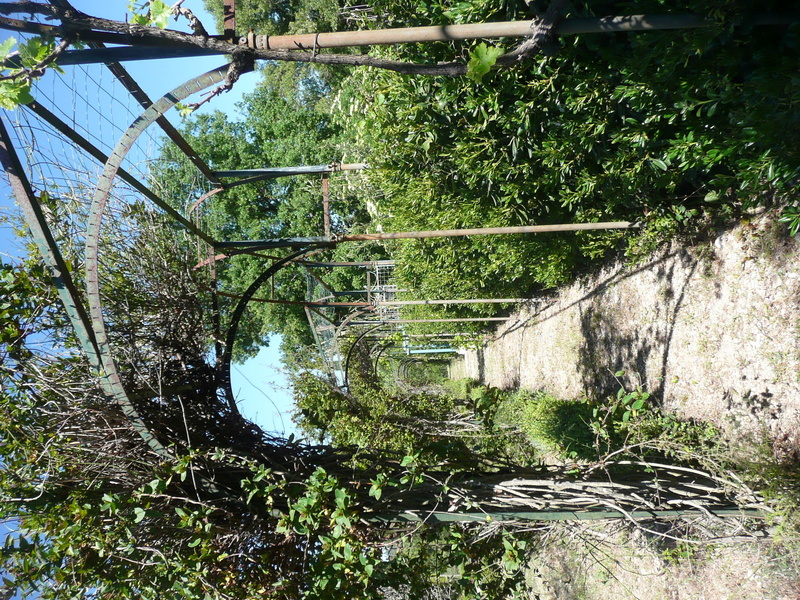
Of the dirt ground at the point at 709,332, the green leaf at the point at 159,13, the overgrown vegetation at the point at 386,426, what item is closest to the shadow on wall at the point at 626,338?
the dirt ground at the point at 709,332

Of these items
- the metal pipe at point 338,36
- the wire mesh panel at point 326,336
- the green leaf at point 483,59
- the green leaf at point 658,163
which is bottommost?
the wire mesh panel at point 326,336

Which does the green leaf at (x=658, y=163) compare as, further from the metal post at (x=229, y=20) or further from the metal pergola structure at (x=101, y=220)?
the metal post at (x=229, y=20)

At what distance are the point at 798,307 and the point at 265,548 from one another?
469 cm

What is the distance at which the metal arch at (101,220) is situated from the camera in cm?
252

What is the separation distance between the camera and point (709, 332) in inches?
220

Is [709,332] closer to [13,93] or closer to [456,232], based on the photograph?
[456,232]

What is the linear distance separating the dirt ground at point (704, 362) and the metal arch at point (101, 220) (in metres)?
3.00

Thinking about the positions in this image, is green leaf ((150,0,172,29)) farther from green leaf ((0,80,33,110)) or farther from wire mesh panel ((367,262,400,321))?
wire mesh panel ((367,262,400,321))

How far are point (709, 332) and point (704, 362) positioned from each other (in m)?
0.33

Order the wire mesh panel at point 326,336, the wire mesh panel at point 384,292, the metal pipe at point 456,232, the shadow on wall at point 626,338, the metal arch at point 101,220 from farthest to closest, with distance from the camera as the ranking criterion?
1. the wire mesh panel at point 384,292
2. the wire mesh panel at point 326,336
3. the shadow on wall at point 626,338
4. the metal pipe at point 456,232
5. the metal arch at point 101,220

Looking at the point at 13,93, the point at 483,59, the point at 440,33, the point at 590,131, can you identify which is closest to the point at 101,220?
the point at 13,93

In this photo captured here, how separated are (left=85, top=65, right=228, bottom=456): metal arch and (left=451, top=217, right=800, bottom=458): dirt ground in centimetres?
483

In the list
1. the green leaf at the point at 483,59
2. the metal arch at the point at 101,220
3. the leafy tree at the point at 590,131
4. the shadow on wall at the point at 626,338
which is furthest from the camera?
the shadow on wall at the point at 626,338

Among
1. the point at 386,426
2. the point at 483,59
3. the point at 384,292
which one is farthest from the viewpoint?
the point at 384,292
